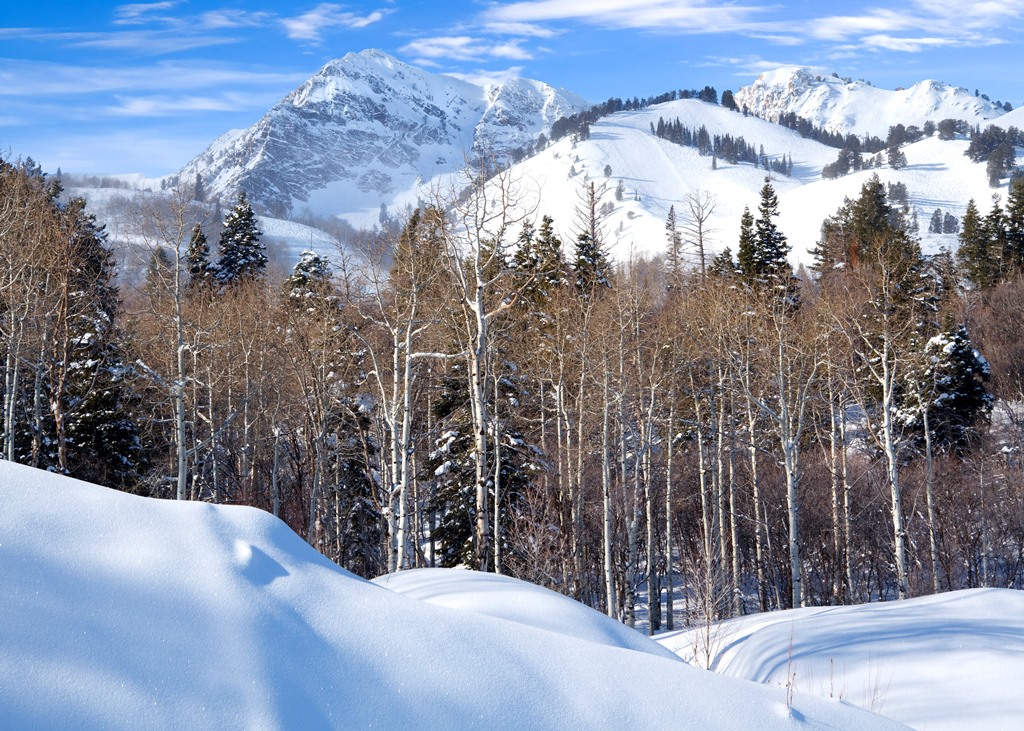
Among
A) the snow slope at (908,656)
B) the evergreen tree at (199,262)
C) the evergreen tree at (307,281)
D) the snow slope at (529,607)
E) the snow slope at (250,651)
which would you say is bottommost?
the snow slope at (908,656)

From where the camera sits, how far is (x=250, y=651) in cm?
371

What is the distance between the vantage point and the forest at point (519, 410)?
20.3 metres

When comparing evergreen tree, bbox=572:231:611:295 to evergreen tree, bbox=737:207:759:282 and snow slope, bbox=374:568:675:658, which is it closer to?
evergreen tree, bbox=737:207:759:282

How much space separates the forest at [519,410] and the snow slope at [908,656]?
5347 mm

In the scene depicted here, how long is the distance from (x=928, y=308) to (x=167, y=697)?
3911 centimetres

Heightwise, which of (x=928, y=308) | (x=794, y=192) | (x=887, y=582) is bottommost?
(x=887, y=582)

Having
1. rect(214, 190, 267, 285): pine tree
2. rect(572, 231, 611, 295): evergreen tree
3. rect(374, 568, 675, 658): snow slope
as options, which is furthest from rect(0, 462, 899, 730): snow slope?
rect(214, 190, 267, 285): pine tree

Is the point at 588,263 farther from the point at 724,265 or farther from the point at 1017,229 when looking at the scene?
the point at 1017,229

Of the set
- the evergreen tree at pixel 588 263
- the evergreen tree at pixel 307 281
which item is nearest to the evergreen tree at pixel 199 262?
the evergreen tree at pixel 307 281

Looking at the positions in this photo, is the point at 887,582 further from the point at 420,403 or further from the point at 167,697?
the point at 167,697

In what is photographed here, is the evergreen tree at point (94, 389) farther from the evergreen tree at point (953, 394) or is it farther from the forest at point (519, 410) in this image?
the evergreen tree at point (953, 394)

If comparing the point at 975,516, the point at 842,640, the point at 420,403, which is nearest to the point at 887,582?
the point at 975,516

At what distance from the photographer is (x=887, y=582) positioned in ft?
99.6

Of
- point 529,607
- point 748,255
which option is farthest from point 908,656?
point 748,255
